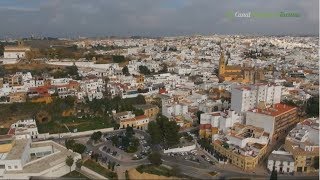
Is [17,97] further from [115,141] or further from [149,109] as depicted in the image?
[115,141]

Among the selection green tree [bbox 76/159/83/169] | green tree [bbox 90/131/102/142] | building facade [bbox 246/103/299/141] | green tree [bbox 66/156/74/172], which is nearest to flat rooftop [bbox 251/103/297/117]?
building facade [bbox 246/103/299/141]

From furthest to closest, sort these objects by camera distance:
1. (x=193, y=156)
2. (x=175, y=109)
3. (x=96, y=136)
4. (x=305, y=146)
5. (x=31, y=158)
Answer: (x=175, y=109) → (x=96, y=136) → (x=193, y=156) → (x=31, y=158) → (x=305, y=146)

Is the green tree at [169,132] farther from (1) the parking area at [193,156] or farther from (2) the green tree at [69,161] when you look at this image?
(2) the green tree at [69,161]

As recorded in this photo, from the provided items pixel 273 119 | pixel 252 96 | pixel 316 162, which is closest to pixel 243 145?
pixel 273 119

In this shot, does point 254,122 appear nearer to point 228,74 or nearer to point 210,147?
point 210,147

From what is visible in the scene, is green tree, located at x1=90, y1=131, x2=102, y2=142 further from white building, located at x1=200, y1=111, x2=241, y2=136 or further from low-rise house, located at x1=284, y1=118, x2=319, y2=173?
low-rise house, located at x1=284, y1=118, x2=319, y2=173

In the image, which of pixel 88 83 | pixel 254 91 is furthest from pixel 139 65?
pixel 254 91
